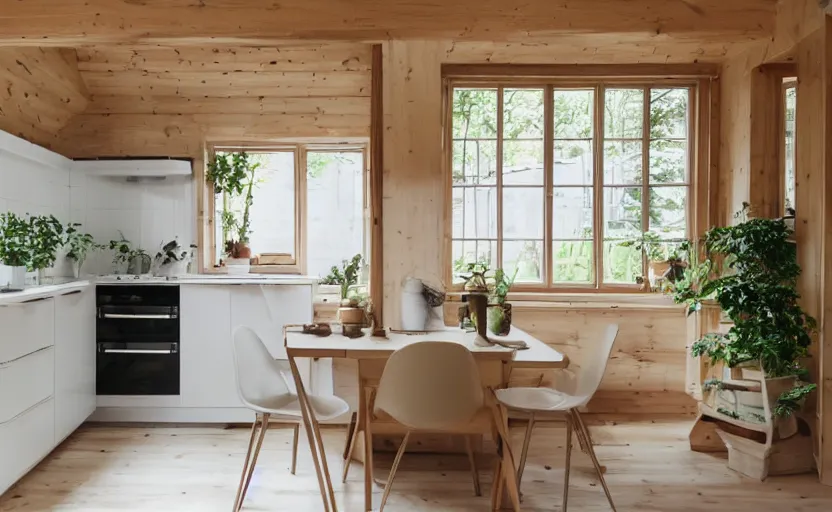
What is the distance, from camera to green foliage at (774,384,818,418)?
9.78 feet

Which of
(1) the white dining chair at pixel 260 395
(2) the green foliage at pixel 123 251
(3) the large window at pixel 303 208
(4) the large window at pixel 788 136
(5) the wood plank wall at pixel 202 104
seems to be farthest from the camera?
(3) the large window at pixel 303 208

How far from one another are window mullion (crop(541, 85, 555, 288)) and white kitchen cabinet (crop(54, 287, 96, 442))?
313 cm

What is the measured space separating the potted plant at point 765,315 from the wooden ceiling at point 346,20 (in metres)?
1.21

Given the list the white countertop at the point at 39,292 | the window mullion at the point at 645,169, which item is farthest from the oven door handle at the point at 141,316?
the window mullion at the point at 645,169

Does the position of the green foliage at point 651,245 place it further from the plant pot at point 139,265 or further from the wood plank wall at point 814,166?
the plant pot at point 139,265

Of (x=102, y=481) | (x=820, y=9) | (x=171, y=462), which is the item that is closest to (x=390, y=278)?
(x=171, y=462)

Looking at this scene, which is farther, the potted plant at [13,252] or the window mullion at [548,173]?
the window mullion at [548,173]

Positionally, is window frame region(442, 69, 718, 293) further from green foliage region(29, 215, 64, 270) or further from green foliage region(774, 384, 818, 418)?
green foliage region(29, 215, 64, 270)

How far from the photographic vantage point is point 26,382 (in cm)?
293

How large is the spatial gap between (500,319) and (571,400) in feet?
1.70

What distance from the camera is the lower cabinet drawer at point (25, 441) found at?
270cm

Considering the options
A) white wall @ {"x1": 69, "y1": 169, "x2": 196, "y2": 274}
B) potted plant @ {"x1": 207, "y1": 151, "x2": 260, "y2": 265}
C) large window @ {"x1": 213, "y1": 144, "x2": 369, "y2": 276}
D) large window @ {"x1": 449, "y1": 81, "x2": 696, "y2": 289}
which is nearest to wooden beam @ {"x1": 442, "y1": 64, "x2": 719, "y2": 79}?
large window @ {"x1": 449, "y1": 81, "x2": 696, "y2": 289}

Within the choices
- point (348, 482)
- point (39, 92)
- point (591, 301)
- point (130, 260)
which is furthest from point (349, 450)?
point (39, 92)

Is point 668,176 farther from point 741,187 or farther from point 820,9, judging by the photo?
point 820,9
